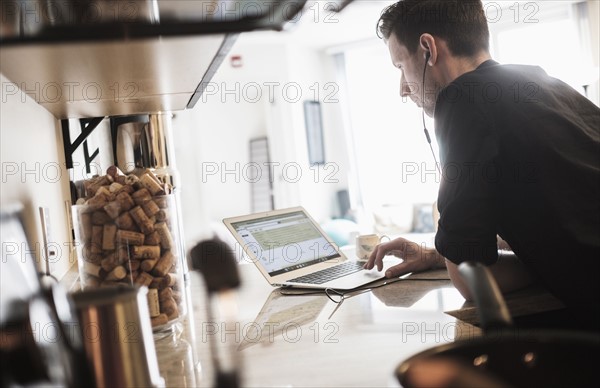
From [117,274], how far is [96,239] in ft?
0.23

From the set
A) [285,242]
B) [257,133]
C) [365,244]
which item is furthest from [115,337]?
[257,133]

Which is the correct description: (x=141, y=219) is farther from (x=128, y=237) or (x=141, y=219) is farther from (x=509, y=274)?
(x=509, y=274)

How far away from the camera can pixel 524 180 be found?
3.77ft

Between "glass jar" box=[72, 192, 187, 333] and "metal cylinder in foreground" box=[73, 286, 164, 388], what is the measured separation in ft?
1.10

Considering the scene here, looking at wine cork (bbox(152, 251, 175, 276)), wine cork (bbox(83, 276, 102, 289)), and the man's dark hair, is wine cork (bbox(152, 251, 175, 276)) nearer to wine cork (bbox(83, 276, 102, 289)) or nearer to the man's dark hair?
wine cork (bbox(83, 276, 102, 289))

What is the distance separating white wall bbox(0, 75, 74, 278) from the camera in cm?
104

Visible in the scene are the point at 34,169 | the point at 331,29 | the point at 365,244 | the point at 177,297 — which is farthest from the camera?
the point at 331,29

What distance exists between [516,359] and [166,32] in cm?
47

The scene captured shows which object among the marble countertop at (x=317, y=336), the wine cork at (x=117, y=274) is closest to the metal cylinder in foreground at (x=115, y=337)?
the marble countertop at (x=317, y=336)

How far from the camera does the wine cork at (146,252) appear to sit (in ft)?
3.34

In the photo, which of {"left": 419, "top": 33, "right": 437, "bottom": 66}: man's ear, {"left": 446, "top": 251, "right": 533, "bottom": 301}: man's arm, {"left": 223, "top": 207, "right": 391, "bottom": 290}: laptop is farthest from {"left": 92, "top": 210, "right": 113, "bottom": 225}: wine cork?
{"left": 419, "top": 33, "right": 437, "bottom": 66}: man's ear

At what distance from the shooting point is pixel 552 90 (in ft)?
3.99

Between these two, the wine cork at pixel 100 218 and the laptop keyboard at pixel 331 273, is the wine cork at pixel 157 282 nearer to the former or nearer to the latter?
the wine cork at pixel 100 218

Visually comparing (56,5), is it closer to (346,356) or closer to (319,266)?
(346,356)
